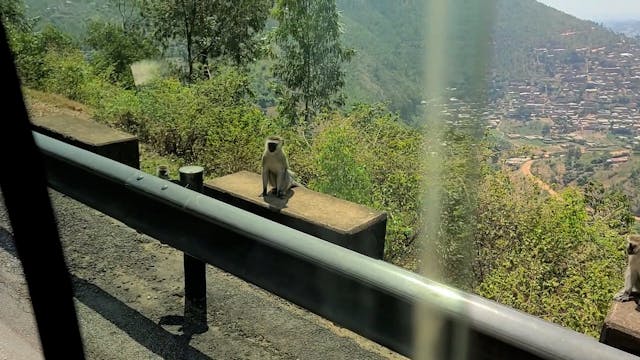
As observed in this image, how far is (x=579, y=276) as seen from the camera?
5617 millimetres

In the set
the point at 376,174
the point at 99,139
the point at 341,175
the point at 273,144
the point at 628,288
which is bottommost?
the point at 376,174

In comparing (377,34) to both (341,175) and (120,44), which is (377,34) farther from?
(341,175)

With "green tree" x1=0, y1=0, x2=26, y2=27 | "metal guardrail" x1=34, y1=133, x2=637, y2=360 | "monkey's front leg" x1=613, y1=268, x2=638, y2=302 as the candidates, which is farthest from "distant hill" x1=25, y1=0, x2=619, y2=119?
"green tree" x1=0, y1=0, x2=26, y2=27

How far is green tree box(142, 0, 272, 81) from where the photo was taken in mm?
23156

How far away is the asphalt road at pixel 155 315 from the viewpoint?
2.55 metres

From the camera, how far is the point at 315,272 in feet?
7.58

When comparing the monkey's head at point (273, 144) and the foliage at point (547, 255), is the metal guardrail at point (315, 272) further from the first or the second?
the foliage at point (547, 255)

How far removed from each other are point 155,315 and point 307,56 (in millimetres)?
18768

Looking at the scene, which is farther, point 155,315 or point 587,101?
Answer: point 587,101

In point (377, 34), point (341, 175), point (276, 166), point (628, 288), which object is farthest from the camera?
point (377, 34)

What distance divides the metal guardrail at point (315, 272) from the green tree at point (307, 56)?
1603cm

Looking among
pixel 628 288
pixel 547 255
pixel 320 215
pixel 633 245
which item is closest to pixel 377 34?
pixel 547 255

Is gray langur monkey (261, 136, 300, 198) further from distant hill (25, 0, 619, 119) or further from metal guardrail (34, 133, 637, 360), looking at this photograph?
distant hill (25, 0, 619, 119)

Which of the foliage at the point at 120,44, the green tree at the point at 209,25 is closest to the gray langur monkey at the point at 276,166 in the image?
the green tree at the point at 209,25
